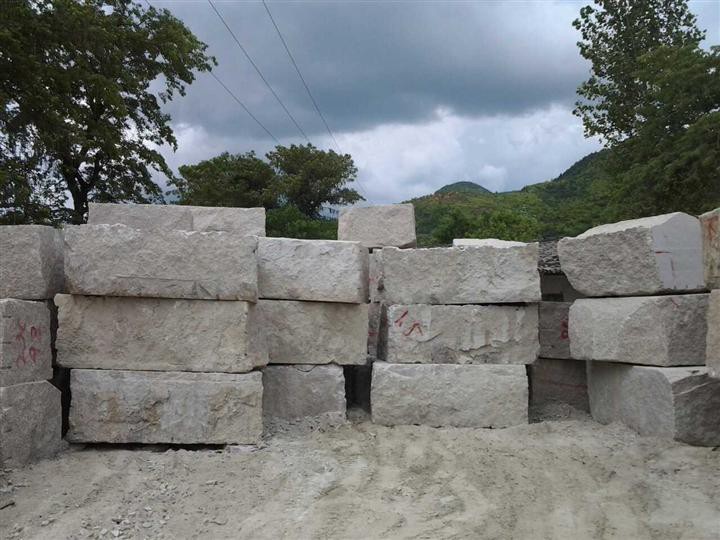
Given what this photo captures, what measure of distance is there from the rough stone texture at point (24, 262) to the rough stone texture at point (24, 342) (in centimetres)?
17

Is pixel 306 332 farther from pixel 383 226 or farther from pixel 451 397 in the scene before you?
pixel 383 226

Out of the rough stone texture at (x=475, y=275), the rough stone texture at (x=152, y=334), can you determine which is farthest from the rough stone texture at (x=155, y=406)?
the rough stone texture at (x=475, y=275)

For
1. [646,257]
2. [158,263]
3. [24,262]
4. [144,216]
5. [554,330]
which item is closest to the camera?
[24,262]

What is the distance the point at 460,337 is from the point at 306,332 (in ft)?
4.11

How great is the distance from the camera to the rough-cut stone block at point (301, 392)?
5.27 m

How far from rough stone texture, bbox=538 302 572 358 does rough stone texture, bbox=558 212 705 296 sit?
3.61 feet

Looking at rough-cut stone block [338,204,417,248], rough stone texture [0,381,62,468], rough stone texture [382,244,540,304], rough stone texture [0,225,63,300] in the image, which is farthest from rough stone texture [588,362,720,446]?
rough stone texture [0,225,63,300]

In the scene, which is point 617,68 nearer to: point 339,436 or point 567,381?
point 567,381

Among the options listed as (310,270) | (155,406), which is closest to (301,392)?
(310,270)

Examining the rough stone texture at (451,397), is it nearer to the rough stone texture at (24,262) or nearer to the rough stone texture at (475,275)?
the rough stone texture at (475,275)

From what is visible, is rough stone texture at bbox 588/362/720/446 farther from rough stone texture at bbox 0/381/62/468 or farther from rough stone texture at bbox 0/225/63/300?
rough stone texture at bbox 0/225/63/300

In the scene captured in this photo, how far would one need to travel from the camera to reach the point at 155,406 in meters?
4.53

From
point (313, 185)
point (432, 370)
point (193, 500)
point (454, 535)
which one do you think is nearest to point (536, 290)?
point (432, 370)

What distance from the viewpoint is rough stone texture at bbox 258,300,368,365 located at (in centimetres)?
527
